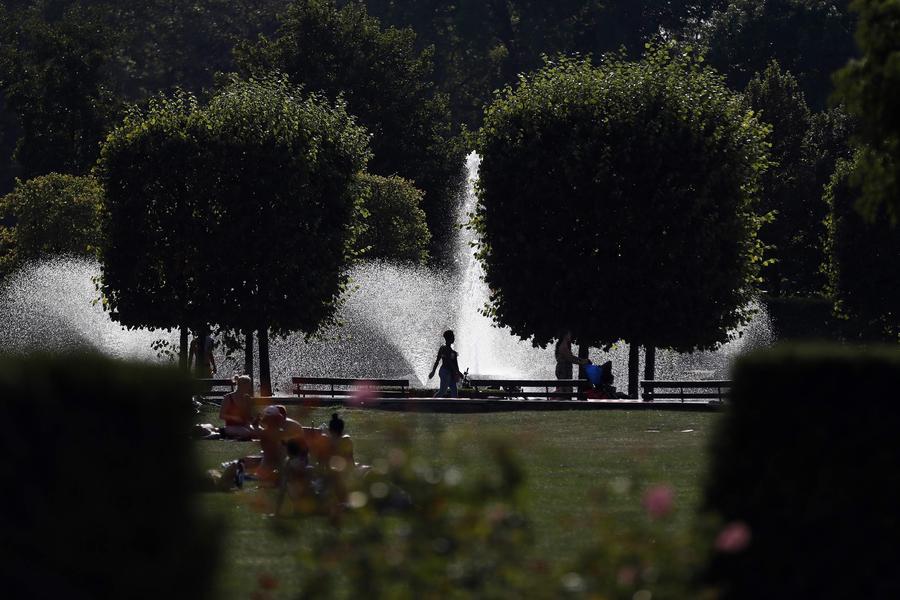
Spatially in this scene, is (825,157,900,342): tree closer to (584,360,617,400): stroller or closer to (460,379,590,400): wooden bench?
(584,360,617,400): stroller

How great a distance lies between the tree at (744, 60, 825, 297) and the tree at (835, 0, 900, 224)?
48287 millimetres

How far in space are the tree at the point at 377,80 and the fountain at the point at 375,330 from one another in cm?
603

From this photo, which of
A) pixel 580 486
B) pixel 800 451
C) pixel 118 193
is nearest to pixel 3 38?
pixel 118 193

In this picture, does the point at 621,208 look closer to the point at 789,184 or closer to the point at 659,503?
the point at 789,184

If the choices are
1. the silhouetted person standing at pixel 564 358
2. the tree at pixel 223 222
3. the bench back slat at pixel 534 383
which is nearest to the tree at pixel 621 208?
the silhouetted person standing at pixel 564 358

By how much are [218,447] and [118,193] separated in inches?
703

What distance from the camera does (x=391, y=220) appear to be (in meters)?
62.6

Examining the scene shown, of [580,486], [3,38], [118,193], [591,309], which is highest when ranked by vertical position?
[3,38]

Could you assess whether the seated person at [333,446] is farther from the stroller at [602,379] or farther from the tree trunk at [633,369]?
the tree trunk at [633,369]

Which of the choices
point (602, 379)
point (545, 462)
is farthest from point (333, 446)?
point (602, 379)

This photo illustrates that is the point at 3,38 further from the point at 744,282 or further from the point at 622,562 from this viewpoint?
the point at 622,562

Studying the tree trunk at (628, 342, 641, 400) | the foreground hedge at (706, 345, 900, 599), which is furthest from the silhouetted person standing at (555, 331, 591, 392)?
the foreground hedge at (706, 345, 900, 599)

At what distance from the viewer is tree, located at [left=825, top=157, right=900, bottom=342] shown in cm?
5272

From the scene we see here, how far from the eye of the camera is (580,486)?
64.1 ft
